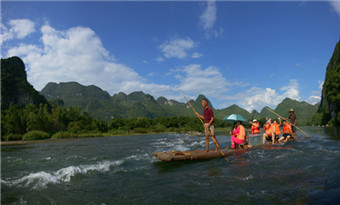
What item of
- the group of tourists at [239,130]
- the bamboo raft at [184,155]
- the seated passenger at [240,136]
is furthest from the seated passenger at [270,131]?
the bamboo raft at [184,155]

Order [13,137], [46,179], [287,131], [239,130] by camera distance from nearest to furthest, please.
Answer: [46,179] < [239,130] < [287,131] < [13,137]

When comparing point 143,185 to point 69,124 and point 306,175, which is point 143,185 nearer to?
point 306,175

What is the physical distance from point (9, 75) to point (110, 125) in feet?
208

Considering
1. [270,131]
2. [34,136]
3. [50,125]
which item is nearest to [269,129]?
[270,131]

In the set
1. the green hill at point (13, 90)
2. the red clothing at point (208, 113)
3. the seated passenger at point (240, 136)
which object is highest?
the green hill at point (13, 90)

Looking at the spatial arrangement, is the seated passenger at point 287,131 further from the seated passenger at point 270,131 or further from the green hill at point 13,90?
the green hill at point 13,90

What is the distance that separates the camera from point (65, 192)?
23.1ft

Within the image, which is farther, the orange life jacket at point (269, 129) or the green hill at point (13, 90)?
the green hill at point (13, 90)

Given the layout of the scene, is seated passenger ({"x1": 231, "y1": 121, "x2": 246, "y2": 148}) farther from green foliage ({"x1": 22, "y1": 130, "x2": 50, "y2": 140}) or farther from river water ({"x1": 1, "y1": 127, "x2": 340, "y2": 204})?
green foliage ({"x1": 22, "y1": 130, "x2": 50, "y2": 140})

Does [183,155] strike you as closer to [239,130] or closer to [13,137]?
[239,130]

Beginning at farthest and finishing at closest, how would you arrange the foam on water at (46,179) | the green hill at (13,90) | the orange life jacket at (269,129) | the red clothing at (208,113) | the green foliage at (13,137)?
the green hill at (13,90), the green foliage at (13,137), the orange life jacket at (269,129), the red clothing at (208,113), the foam on water at (46,179)

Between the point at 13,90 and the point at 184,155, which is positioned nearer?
the point at 184,155

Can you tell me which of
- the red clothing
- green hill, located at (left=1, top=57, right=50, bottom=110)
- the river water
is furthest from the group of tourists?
green hill, located at (left=1, top=57, right=50, bottom=110)

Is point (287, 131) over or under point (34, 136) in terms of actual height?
over
